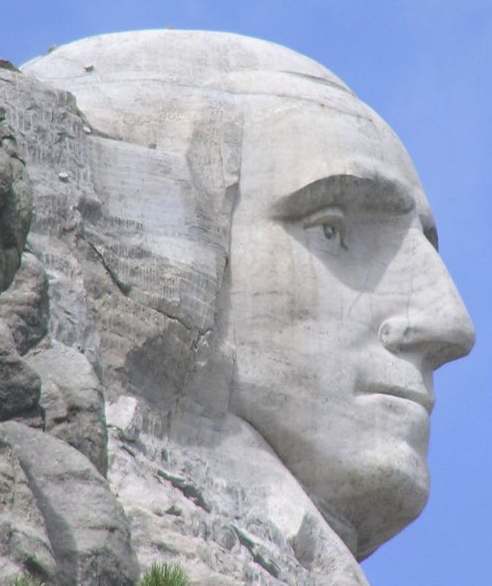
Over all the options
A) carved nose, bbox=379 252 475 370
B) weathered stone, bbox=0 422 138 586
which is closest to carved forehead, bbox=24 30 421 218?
carved nose, bbox=379 252 475 370

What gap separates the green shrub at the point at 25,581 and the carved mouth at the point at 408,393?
549cm

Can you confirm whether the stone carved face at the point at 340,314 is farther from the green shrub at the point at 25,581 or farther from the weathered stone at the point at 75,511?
the green shrub at the point at 25,581

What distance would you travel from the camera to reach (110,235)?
15500mm

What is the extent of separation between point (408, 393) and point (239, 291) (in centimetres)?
102

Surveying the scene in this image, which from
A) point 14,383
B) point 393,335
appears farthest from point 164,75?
point 14,383

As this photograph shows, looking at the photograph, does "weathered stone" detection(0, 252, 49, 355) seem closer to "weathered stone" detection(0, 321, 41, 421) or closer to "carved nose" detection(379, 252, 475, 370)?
"weathered stone" detection(0, 321, 41, 421)

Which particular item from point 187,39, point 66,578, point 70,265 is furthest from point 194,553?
point 187,39

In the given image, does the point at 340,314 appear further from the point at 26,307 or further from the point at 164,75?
the point at 26,307

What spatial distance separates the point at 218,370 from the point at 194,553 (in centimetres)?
175

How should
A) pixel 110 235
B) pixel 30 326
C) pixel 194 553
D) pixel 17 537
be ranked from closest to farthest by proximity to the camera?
1. pixel 17 537
2. pixel 30 326
3. pixel 194 553
4. pixel 110 235

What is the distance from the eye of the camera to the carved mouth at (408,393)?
16.3m

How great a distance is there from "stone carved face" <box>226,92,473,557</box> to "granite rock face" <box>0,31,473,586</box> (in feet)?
0.03

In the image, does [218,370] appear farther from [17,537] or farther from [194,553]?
[17,537]

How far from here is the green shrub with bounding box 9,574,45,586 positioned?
1053 cm
